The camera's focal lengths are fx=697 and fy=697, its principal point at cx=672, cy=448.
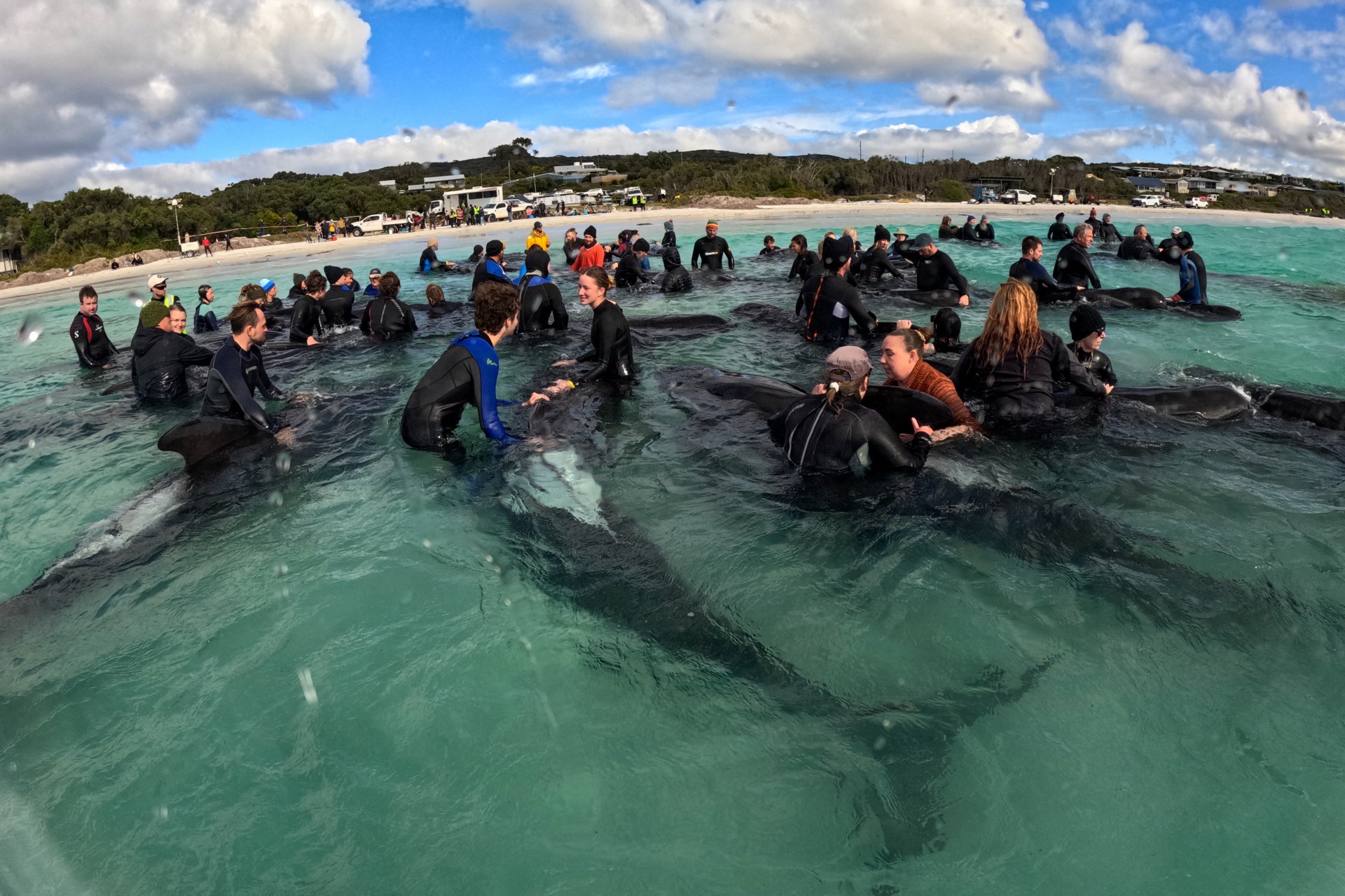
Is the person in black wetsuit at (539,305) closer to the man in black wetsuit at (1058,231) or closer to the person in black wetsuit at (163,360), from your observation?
the person in black wetsuit at (163,360)

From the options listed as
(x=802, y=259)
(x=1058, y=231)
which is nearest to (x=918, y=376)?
(x=802, y=259)

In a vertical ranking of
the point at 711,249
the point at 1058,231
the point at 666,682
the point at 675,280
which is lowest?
the point at 666,682

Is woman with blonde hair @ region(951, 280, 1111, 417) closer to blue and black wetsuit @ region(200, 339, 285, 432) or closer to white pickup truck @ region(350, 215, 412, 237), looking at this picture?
blue and black wetsuit @ region(200, 339, 285, 432)

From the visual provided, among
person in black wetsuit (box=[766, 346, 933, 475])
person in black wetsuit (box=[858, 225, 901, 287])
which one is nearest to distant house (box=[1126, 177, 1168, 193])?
person in black wetsuit (box=[858, 225, 901, 287])

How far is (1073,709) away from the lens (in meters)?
3.49

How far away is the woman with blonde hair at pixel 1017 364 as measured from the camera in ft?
19.1

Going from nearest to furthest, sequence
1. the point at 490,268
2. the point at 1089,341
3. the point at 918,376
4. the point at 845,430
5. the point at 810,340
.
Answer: the point at 845,430 → the point at 918,376 → the point at 1089,341 → the point at 810,340 → the point at 490,268

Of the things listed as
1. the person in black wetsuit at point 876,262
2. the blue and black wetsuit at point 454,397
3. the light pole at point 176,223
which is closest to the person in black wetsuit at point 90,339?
the blue and black wetsuit at point 454,397

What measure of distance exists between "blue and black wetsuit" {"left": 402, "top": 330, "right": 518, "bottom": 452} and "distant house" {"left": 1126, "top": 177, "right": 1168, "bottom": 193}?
280ft

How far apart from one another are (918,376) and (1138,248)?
1810 centimetres

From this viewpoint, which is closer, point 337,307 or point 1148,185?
point 337,307

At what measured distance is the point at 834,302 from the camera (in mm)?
10125

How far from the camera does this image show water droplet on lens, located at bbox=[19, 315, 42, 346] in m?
17.1

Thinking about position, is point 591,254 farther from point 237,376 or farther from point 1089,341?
point 1089,341
